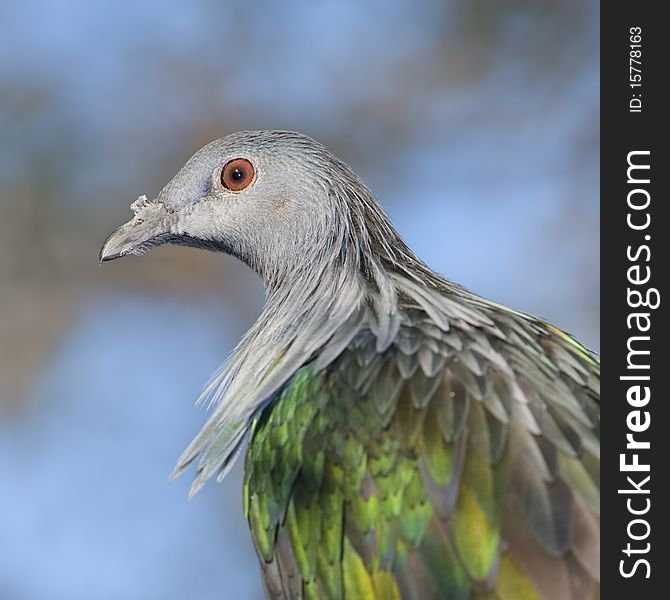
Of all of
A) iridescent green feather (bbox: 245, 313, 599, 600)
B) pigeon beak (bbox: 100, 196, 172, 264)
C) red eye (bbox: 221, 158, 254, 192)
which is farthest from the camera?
pigeon beak (bbox: 100, 196, 172, 264)

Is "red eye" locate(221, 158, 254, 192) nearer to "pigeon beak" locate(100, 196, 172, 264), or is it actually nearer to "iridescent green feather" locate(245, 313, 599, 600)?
"pigeon beak" locate(100, 196, 172, 264)

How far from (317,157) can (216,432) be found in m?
1.70

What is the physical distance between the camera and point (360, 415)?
4.73 meters

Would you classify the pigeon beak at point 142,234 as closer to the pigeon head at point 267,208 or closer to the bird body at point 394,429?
the pigeon head at point 267,208

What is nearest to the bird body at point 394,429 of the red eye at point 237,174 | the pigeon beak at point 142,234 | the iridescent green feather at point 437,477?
the iridescent green feather at point 437,477

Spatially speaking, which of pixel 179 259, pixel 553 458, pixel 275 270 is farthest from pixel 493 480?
pixel 179 259

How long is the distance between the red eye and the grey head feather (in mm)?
32

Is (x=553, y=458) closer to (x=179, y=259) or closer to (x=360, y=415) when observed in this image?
(x=360, y=415)

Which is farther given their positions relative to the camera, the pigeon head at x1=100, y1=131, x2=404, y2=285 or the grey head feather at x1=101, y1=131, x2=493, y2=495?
the pigeon head at x1=100, y1=131, x2=404, y2=285

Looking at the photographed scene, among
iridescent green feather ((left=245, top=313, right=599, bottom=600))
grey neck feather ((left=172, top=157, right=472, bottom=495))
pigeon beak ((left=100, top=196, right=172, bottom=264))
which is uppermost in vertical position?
pigeon beak ((left=100, top=196, right=172, bottom=264))

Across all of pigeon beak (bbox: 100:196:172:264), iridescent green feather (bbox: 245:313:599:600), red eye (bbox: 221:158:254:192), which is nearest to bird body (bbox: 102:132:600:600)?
iridescent green feather (bbox: 245:313:599:600)

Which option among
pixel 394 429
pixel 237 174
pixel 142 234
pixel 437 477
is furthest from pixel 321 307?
pixel 437 477

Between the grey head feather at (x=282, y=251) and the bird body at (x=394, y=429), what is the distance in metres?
0.01

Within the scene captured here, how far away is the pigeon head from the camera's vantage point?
19.9ft
